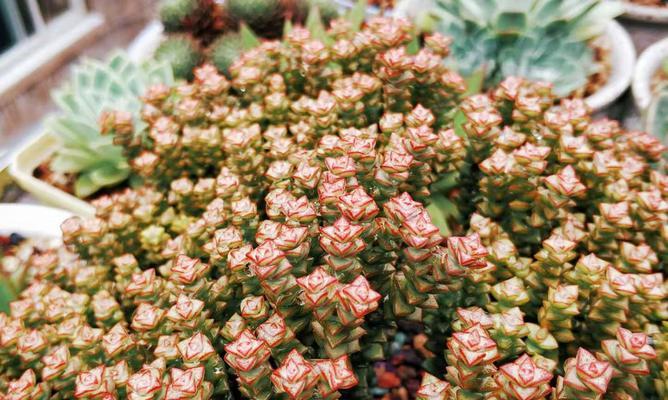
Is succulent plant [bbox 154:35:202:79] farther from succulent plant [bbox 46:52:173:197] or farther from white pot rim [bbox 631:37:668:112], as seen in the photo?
white pot rim [bbox 631:37:668:112]

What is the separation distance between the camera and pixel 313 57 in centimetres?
112

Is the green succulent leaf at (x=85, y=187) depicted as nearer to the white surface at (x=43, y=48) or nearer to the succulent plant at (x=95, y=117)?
the succulent plant at (x=95, y=117)

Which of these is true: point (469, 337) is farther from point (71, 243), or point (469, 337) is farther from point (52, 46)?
point (52, 46)

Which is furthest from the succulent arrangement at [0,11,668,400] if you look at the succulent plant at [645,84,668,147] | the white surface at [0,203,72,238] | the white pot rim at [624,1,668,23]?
the white pot rim at [624,1,668,23]

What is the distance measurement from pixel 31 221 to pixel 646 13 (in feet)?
7.01

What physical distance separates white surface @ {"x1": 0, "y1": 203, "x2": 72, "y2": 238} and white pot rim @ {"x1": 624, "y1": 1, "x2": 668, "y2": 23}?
201 cm

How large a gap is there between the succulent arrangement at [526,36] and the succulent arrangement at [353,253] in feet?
1.38

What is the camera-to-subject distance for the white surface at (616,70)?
1532 millimetres

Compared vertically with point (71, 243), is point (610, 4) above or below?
above

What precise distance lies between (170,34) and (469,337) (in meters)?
1.54

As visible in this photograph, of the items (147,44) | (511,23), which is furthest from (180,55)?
(511,23)

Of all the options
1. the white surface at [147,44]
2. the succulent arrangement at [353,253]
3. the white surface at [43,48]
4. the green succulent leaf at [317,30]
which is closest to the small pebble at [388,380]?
the succulent arrangement at [353,253]

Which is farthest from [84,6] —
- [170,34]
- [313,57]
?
[313,57]

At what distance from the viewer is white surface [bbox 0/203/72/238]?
3.88ft
